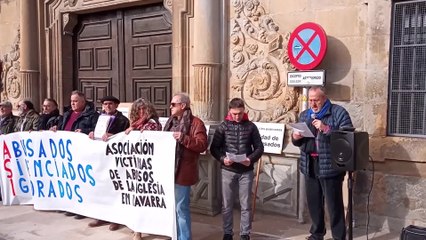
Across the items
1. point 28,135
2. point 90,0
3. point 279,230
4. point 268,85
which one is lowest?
point 279,230

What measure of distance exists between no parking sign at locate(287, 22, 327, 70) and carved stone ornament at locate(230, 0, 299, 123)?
0.77 ft

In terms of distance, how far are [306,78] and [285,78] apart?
0.42 m

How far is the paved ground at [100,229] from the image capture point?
4.64 meters

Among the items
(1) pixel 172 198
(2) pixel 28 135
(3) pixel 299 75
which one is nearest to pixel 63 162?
→ (2) pixel 28 135

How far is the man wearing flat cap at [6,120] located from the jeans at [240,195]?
3.87m

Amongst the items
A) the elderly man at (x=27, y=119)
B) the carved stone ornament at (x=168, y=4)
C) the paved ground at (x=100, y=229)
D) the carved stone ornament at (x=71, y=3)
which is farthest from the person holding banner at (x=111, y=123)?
the carved stone ornament at (x=71, y=3)

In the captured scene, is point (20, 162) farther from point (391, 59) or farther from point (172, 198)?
point (391, 59)

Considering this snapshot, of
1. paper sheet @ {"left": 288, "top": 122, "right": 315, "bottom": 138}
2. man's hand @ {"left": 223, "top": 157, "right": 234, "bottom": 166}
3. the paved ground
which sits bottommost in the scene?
the paved ground

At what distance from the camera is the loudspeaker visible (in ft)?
12.3

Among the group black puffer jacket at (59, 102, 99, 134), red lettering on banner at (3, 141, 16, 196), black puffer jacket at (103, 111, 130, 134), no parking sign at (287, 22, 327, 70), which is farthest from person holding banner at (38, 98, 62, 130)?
no parking sign at (287, 22, 327, 70)

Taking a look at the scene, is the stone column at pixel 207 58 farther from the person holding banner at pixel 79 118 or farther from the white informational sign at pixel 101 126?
the person holding banner at pixel 79 118

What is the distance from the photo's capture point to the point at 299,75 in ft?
16.1

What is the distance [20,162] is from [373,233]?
4.80 metres

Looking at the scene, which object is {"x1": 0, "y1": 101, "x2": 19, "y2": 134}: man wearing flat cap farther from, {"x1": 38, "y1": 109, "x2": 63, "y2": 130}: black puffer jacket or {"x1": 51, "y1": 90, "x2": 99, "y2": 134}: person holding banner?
{"x1": 51, "y1": 90, "x2": 99, "y2": 134}: person holding banner
